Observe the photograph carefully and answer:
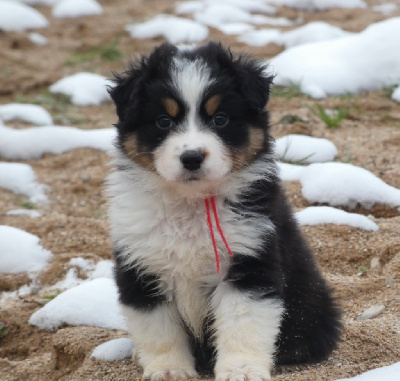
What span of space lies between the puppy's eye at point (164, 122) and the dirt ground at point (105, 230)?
1151 millimetres

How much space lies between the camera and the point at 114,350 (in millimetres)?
3936

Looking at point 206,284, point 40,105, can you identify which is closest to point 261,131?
point 206,284

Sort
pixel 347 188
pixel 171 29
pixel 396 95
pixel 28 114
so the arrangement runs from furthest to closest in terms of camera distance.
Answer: pixel 171 29
pixel 28 114
pixel 396 95
pixel 347 188

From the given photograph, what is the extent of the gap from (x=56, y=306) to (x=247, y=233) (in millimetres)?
1648

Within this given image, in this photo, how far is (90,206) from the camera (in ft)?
20.7

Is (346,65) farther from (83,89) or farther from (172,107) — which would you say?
(172,107)

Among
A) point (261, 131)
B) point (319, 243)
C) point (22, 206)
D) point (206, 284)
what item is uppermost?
point (261, 131)

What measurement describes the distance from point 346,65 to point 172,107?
4893mm

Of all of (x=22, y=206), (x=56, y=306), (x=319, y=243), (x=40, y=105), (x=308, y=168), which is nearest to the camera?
(x=56, y=306)

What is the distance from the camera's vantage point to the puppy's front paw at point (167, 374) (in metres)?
3.36

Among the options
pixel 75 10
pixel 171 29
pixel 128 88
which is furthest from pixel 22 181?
pixel 75 10

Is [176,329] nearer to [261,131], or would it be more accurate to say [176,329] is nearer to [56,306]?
[261,131]

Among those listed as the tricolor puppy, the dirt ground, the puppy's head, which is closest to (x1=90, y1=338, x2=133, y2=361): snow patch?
the dirt ground

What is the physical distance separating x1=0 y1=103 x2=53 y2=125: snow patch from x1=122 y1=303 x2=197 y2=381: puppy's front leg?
490cm
